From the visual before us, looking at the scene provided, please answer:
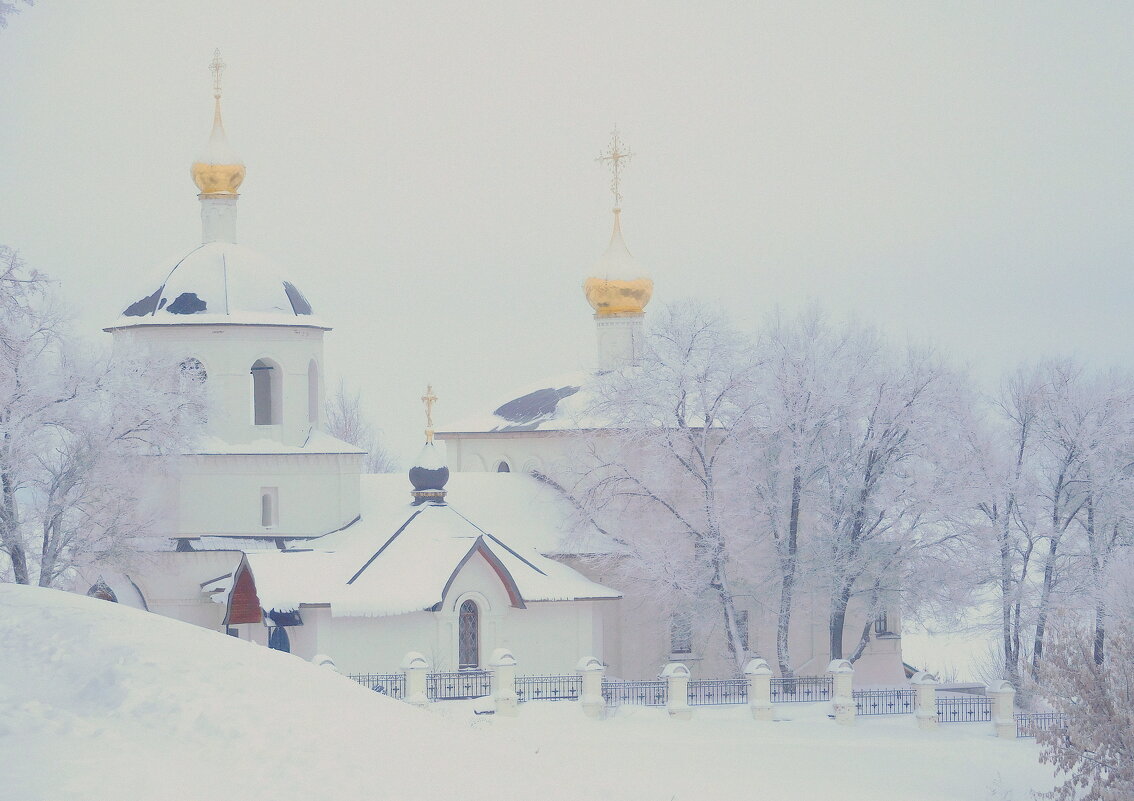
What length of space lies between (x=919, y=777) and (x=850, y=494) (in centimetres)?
671

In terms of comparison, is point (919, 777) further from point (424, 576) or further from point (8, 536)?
point (8, 536)

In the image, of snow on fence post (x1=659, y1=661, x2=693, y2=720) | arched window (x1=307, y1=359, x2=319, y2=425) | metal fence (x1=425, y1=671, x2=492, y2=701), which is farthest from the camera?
arched window (x1=307, y1=359, x2=319, y2=425)

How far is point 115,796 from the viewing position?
1093 cm

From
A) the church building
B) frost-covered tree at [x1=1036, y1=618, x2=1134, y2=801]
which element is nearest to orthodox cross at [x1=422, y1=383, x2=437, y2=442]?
the church building

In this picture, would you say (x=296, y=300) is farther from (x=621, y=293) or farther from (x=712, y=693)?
(x=712, y=693)

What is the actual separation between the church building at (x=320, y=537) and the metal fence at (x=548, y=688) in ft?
7.50

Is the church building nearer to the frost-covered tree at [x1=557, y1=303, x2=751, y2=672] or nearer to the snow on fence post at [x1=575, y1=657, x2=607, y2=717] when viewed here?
the frost-covered tree at [x1=557, y1=303, x2=751, y2=672]

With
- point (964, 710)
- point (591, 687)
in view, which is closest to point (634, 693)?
point (591, 687)

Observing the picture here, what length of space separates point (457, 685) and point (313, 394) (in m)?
6.89

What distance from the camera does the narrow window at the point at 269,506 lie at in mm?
29812

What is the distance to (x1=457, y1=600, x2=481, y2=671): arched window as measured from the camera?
2805cm

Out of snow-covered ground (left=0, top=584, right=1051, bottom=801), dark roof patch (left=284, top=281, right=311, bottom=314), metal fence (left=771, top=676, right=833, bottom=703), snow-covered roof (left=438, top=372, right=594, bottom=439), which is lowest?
metal fence (left=771, top=676, right=833, bottom=703)

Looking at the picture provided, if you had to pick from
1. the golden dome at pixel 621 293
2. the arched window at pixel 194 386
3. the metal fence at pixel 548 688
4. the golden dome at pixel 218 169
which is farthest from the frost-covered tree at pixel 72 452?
the golden dome at pixel 621 293

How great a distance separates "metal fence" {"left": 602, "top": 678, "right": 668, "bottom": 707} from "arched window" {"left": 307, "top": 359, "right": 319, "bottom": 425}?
7.76 m
